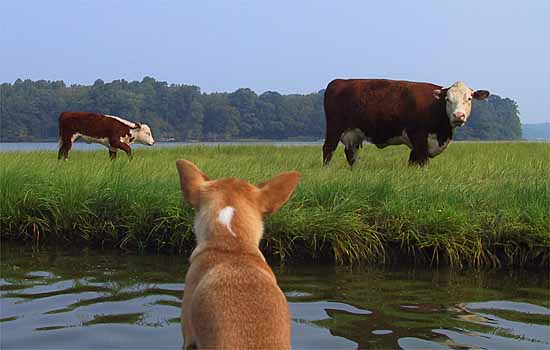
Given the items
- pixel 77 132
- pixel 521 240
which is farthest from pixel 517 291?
pixel 77 132

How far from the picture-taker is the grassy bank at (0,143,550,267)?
7.42 m

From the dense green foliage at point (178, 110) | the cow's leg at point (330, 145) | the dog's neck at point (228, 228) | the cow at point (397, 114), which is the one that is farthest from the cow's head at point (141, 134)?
the dense green foliage at point (178, 110)

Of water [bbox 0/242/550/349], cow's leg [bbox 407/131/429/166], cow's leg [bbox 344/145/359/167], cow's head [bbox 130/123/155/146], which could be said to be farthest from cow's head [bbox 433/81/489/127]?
cow's head [bbox 130/123/155/146]

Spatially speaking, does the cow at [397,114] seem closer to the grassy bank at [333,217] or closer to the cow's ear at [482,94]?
the cow's ear at [482,94]

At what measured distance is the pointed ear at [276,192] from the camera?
3.22 meters

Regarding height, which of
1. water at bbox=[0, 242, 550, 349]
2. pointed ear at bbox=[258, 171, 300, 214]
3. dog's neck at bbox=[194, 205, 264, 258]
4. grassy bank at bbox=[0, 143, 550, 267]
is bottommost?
water at bbox=[0, 242, 550, 349]

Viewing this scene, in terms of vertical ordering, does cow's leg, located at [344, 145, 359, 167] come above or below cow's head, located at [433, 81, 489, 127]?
below

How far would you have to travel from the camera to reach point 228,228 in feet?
10.1

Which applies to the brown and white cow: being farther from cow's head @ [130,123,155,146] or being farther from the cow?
the cow

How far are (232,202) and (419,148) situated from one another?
11122 mm

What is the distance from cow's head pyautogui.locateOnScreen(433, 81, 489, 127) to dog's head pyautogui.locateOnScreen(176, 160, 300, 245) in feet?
35.1

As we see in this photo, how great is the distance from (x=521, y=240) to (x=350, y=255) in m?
1.75

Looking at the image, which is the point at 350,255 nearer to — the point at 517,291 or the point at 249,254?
the point at 517,291

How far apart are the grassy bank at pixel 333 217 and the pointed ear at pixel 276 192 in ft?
13.5
